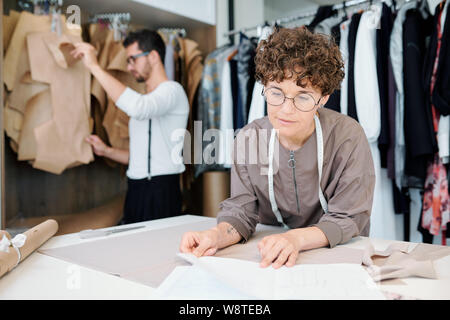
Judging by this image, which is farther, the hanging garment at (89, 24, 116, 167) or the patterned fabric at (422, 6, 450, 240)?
the hanging garment at (89, 24, 116, 167)

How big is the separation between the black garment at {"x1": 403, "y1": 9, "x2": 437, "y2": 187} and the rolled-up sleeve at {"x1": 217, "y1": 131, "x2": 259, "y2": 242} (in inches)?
37.6

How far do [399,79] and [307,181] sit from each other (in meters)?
0.97

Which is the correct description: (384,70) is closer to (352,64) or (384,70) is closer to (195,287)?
(352,64)

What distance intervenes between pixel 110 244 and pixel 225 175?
4.53 ft

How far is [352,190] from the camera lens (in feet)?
2.95

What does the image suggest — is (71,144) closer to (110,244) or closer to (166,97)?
(166,97)

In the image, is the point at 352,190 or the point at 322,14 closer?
the point at 352,190

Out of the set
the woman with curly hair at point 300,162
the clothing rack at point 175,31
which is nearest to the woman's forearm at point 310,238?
the woman with curly hair at point 300,162

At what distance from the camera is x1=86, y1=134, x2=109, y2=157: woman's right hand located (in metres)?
1.91

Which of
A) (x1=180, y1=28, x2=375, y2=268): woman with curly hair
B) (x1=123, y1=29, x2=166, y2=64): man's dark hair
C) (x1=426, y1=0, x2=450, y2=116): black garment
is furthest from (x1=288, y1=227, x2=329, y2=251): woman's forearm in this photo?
(x1=123, y1=29, x2=166, y2=64): man's dark hair

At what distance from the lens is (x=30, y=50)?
1.67 m

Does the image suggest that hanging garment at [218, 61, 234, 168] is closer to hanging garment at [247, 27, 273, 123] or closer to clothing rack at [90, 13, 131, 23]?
hanging garment at [247, 27, 273, 123]

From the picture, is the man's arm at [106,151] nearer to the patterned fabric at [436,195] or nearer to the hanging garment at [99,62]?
the hanging garment at [99,62]

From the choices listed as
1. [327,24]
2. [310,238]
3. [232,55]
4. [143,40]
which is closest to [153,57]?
[143,40]
